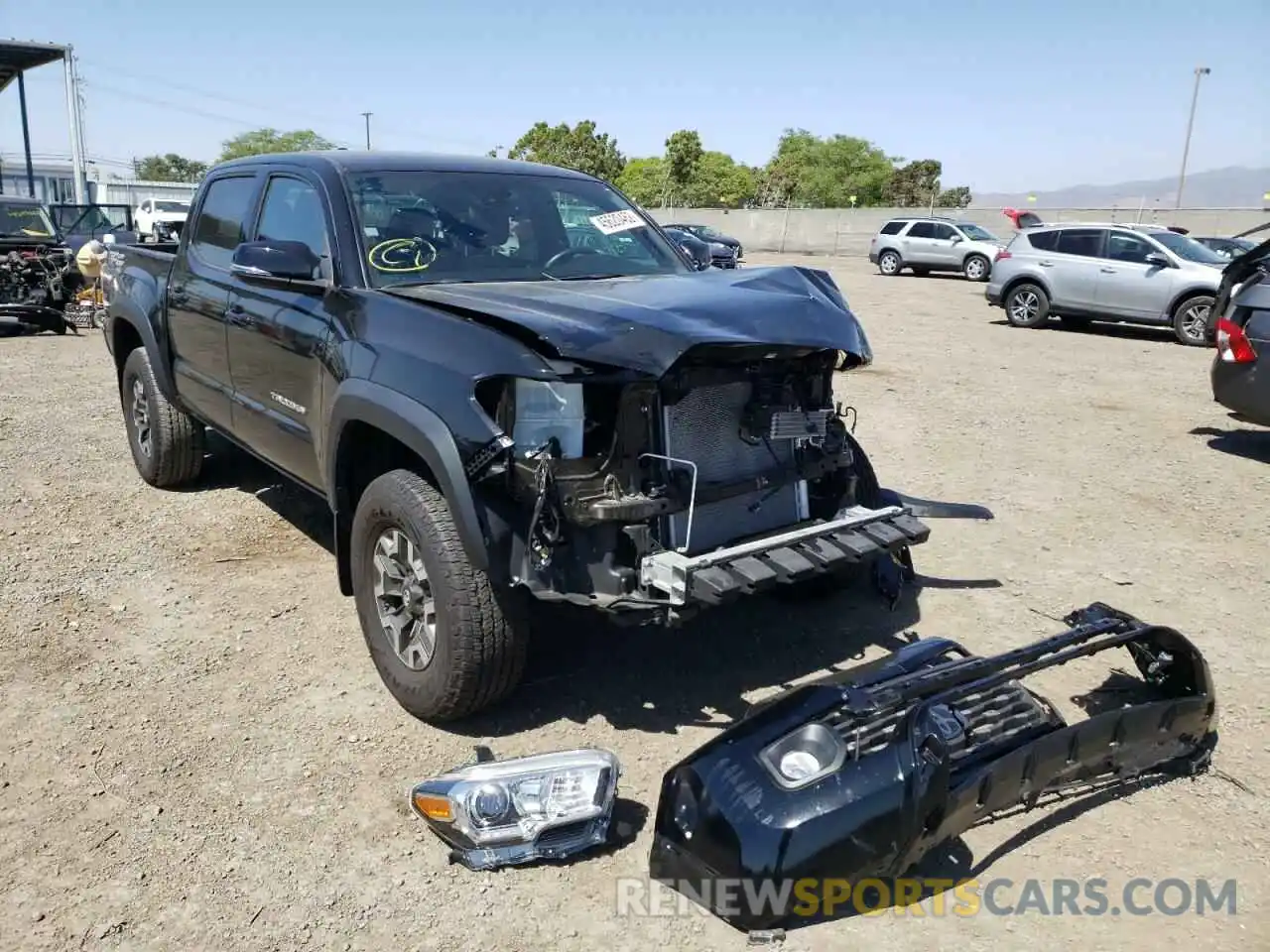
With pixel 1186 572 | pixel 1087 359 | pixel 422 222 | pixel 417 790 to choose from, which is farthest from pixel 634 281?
pixel 1087 359

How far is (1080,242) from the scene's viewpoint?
14.9 m

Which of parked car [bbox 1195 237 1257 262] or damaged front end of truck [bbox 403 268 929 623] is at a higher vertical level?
parked car [bbox 1195 237 1257 262]

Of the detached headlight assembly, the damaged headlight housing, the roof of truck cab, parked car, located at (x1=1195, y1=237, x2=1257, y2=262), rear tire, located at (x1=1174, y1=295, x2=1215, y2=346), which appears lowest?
the detached headlight assembly

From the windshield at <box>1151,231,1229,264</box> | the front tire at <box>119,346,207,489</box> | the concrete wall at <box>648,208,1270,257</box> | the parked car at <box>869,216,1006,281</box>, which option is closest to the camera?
the front tire at <box>119,346,207,489</box>

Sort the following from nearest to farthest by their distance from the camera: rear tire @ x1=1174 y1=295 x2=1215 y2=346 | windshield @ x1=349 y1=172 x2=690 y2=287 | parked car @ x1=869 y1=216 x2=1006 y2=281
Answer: windshield @ x1=349 y1=172 x2=690 y2=287 → rear tire @ x1=1174 y1=295 x2=1215 y2=346 → parked car @ x1=869 y1=216 x2=1006 y2=281

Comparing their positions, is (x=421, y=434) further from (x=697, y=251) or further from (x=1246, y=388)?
(x=1246, y=388)

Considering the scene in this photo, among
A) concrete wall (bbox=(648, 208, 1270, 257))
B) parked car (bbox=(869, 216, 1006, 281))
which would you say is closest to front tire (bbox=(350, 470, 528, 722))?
parked car (bbox=(869, 216, 1006, 281))

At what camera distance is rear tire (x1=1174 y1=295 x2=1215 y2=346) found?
13688mm

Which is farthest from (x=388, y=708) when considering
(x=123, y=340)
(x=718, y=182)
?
(x=718, y=182)

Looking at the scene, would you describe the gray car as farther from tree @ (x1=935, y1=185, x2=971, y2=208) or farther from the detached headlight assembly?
tree @ (x1=935, y1=185, x2=971, y2=208)

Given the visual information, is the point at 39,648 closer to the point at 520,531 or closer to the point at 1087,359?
the point at 520,531

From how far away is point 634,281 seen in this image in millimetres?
3914

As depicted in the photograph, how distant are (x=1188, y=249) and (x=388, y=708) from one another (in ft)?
47.8

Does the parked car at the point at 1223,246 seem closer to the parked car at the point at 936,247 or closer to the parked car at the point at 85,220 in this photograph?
the parked car at the point at 936,247
